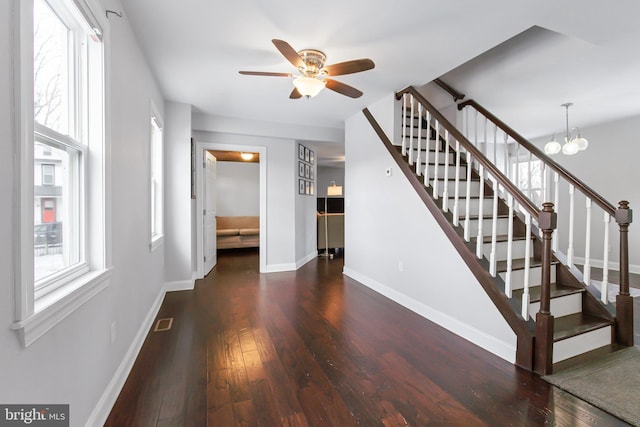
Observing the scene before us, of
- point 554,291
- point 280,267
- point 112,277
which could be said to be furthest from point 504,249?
point 280,267

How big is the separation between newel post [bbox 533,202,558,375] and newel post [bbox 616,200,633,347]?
0.84 m

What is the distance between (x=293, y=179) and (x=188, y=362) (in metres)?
3.28

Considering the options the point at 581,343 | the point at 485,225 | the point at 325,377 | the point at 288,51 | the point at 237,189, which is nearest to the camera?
the point at 325,377

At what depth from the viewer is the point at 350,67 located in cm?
222

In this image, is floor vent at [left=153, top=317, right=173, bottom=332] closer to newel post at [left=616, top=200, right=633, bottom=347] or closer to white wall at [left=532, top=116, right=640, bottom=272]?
newel post at [left=616, top=200, right=633, bottom=347]

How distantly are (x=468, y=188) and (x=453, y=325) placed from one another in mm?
1241

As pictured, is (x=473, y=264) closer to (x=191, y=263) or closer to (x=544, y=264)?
(x=544, y=264)

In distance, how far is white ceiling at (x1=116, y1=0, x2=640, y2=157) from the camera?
6.30 ft

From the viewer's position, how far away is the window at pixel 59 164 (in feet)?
3.07

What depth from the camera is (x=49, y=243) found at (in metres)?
1.26

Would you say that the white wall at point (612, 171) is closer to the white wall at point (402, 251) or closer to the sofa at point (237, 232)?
the white wall at point (402, 251)

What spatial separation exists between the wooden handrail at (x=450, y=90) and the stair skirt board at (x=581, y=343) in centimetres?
288

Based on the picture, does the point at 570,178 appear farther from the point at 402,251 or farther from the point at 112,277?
the point at 112,277

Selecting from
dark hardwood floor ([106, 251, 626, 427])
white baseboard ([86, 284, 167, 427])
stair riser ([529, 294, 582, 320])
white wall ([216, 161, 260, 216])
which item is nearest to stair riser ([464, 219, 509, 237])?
stair riser ([529, 294, 582, 320])
